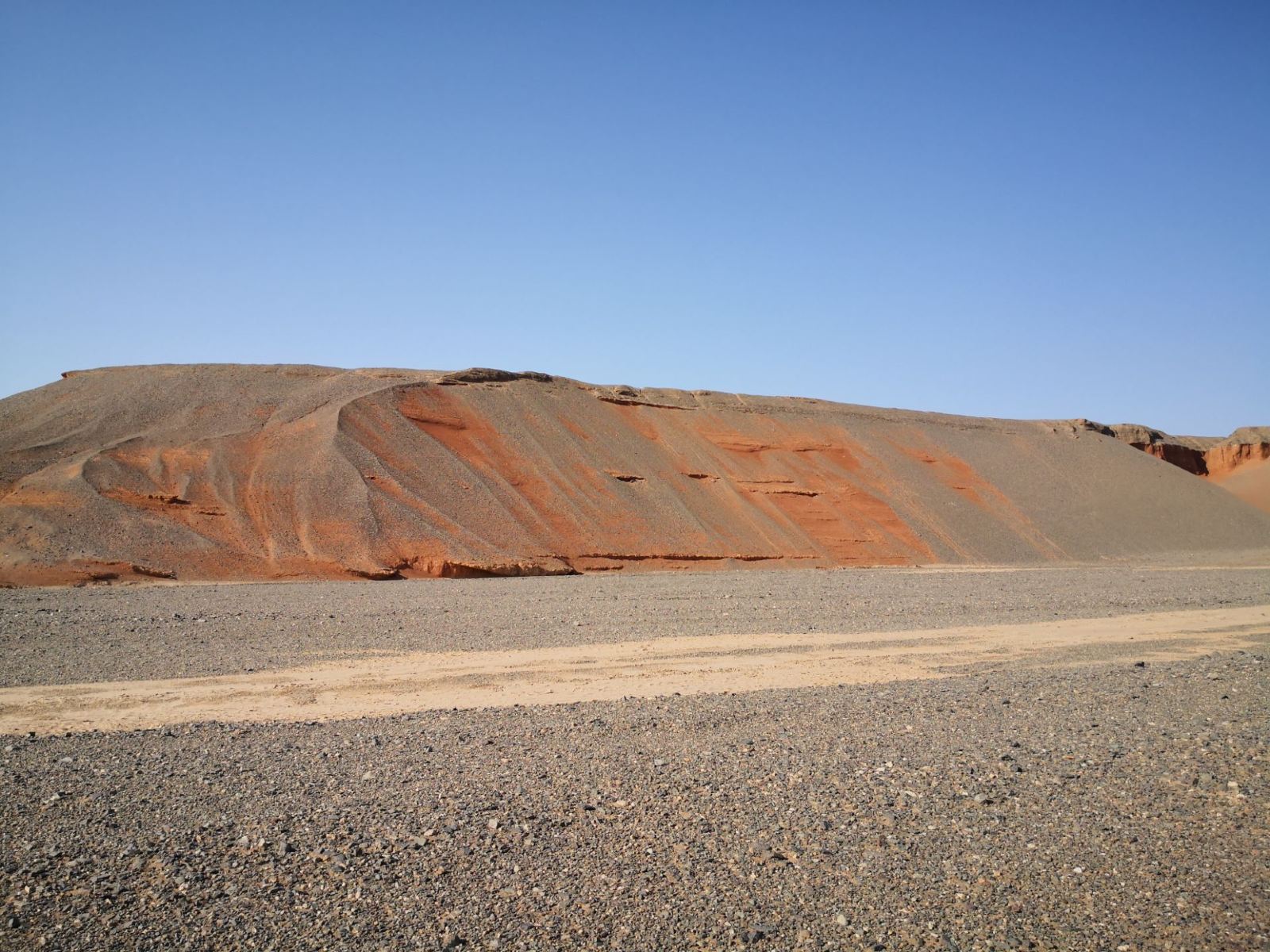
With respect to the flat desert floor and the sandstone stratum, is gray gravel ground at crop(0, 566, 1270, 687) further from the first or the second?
the sandstone stratum

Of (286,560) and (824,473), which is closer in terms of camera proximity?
(286,560)

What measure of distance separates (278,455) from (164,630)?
15.6 m

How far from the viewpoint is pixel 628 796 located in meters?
6.31

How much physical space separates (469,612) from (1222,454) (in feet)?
243

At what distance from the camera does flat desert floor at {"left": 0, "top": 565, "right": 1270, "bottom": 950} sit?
463 cm

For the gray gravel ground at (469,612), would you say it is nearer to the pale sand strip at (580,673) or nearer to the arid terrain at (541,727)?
the arid terrain at (541,727)

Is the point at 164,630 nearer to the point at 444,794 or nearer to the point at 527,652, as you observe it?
the point at 527,652

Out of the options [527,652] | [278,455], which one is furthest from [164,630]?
[278,455]

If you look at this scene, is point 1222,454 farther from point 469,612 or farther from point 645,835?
point 645,835

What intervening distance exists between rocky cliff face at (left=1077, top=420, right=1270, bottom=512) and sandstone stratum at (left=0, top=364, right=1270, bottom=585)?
59.9 feet

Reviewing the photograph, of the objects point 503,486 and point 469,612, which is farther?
point 503,486

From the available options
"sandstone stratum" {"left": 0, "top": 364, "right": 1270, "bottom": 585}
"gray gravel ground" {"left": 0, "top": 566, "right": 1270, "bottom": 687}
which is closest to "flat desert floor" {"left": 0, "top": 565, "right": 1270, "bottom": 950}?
"gray gravel ground" {"left": 0, "top": 566, "right": 1270, "bottom": 687}

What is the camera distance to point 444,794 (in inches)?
247

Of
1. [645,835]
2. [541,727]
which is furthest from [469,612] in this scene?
[645,835]
